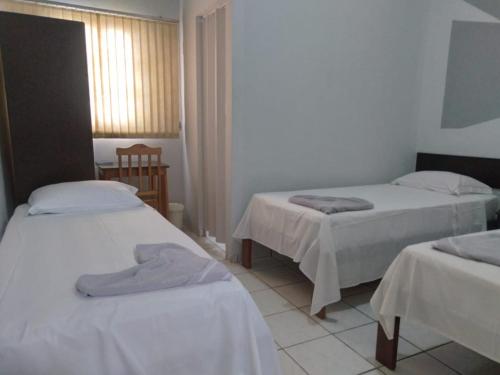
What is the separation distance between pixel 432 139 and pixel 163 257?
10.9ft

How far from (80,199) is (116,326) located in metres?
1.49

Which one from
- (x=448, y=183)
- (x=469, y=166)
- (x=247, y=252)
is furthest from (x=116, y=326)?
(x=469, y=166)

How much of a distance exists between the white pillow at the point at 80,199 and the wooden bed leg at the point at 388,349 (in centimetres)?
167

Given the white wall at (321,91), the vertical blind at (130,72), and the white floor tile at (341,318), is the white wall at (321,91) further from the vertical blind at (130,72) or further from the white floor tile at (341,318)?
the vertical blind at (130,72)

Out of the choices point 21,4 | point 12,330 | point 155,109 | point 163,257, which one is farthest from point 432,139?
point 21,4

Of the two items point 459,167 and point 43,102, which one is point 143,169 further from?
point 459,167

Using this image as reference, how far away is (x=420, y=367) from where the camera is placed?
69.6 inches

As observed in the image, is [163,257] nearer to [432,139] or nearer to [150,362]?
[150,362]

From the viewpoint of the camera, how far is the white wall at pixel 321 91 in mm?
2932

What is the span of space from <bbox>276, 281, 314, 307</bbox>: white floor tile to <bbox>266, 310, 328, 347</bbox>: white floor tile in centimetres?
14

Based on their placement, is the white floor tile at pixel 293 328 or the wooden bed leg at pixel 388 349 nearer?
the wooden bed leg at pixel 388 349

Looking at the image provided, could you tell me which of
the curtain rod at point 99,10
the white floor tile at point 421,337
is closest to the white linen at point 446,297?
the white floor tile at point 421,337

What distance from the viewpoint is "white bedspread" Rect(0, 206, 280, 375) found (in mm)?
970

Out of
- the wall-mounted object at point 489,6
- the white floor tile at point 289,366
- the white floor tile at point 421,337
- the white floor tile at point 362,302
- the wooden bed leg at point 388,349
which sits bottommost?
the white floor tile at point 362,302
